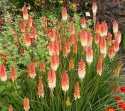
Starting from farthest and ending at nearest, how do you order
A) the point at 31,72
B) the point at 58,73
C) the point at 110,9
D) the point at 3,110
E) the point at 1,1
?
the point at 110,9
the point at 1,1
the point at 58,73
the point at 3,110
the point at 31,72

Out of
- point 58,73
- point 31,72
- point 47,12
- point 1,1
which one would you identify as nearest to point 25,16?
point 58,73

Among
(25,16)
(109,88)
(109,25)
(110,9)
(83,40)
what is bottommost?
(109,88)

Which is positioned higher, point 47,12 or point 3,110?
point 47,12

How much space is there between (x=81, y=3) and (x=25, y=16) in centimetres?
401

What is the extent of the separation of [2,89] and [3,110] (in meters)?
0.30

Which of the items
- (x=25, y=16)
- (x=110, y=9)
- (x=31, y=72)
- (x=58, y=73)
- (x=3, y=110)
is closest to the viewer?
(x=31, y=72)

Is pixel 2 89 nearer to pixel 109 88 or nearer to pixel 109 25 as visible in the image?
pixel 109 88

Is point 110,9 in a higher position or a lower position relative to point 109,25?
higher

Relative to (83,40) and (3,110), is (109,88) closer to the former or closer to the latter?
(83,40)

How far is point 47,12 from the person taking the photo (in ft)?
24.1

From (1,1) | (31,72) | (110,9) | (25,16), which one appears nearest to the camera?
(31,72)

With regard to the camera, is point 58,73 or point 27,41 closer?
point 27,41

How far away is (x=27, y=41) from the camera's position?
119 inches

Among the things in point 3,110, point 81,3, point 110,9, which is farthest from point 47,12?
point 3,110
